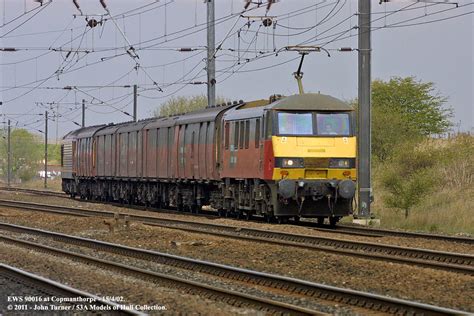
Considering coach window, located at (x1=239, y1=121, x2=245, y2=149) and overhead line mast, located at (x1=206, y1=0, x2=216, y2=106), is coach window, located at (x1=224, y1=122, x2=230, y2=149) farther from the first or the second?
overhead line mast, located at (x1=206, y1=0, x2=216, y2=106)

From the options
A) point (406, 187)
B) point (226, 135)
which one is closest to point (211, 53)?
point (226, 135)

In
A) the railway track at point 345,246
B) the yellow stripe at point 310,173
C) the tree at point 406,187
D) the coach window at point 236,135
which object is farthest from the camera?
the tree at point 406,187

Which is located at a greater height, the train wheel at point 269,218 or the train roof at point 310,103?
the train roof at point 310,103

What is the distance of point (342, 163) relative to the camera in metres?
23.7

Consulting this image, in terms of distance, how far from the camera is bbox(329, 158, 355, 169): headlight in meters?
23.6

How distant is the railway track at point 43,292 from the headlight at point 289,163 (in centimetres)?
962

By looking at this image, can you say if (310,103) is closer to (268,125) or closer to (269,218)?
(268,125)

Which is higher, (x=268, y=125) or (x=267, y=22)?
(x=267, y=22)

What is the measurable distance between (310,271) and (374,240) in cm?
549

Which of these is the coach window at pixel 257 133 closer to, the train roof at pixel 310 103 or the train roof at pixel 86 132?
the train roof at pixel 310 103

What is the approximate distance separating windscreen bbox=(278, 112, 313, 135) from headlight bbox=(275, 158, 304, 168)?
731 mm

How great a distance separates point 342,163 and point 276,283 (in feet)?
36.6

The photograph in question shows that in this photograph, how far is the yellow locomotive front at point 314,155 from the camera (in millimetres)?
23172

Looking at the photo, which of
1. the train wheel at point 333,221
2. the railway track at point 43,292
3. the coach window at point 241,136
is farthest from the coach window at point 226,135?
the railway track at point 43,292
